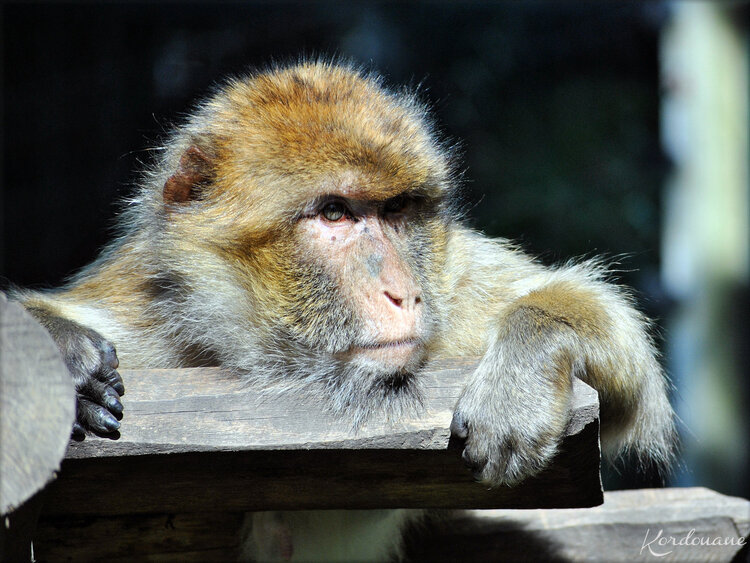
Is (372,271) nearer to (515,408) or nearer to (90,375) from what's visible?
(515,408)

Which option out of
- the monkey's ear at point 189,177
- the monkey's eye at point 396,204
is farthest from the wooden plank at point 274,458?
the monkey's ear at point 189,177

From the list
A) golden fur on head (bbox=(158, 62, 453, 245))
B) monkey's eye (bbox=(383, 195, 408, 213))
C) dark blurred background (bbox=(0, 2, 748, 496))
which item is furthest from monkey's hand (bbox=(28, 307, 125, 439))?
dark blurred background (bbox=(0, 2, 748, 496))

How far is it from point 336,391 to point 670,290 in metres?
4.46

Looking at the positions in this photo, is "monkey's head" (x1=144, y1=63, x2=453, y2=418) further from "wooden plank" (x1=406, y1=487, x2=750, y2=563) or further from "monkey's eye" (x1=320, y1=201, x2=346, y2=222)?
"wooden plank" (x1=406, y1=487, x2=750, y2=563)

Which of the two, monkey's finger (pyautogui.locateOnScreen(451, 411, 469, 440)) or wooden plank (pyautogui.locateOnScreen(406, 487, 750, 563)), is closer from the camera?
monkey's finger (pyautogui.locateOnScreen(451, 411, 469, 440))

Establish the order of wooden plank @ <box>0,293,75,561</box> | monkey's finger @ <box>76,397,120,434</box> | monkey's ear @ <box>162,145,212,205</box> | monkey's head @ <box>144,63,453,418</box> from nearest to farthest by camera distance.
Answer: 1. wooden plank @ <box>0,293,75,561</box>
2. monkey's finger @ <box>76,397,120,434</box>
3. monkey's head @ <box>144,63,453,418</box>
4. monkey's ear @ <box>162,145,212,205</box>

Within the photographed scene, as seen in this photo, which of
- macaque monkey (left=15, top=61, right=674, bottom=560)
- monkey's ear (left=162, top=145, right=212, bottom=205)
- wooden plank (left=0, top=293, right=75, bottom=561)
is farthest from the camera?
monkey's ear (left=162, top=145, right=212, bottom=205)

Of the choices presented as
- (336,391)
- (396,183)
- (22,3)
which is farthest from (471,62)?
(336,391)

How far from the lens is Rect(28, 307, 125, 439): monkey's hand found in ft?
7.01

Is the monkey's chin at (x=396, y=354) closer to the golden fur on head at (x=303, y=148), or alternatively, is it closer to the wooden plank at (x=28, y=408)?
the golden fur on head at (x=303, y=148)

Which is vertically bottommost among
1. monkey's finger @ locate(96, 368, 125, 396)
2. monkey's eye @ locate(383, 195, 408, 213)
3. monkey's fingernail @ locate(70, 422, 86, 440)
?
monkey's fingernail @ locate(70, 422, 86, 440)

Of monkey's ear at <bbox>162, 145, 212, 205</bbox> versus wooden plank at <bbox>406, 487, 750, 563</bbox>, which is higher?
monkey's ear at <bbox>162, 145, 212, 205</bbox>

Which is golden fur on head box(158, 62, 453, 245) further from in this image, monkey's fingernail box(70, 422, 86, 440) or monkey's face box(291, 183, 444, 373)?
monkey's fingernail box(70, 422, 86, 440)

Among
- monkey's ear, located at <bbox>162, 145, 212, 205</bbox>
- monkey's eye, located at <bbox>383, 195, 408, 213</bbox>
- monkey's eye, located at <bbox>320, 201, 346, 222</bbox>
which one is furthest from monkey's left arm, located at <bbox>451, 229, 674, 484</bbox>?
monkey's ear, located at <bbox>162, 145, 212, 205</bbox>
